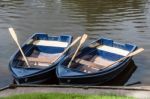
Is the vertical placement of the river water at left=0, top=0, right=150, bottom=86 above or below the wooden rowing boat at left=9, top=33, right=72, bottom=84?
below

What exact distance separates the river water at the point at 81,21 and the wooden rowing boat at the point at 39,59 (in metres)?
1.27

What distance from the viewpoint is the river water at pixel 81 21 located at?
21.3 meters

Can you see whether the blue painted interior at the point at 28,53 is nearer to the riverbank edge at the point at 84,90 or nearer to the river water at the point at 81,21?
the river water at the point at 81,21

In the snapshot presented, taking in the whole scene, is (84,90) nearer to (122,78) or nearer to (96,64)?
(96,64)

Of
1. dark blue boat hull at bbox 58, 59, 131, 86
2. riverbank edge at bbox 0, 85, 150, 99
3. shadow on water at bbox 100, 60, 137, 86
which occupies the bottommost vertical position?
shadow on water at bbox 100, 60, 137, 86

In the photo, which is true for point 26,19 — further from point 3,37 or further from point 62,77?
point 62,77

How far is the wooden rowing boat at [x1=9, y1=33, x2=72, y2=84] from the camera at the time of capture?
16516mm

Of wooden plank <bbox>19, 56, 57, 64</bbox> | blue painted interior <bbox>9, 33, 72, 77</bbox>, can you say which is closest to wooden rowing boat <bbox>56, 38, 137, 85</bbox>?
wooden plank <bbox>19, 56, 57, 64</bbox>

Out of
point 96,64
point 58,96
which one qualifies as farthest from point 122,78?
point 58,96

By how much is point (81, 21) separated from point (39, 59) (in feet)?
35.9

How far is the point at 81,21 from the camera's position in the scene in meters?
28.8

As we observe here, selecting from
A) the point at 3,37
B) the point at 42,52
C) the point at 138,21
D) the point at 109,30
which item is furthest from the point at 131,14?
the point at 42,52

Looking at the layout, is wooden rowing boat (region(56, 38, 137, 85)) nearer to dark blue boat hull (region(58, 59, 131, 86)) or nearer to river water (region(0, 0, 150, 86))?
dark blue boat hull (region(58, 59, 131, 86))

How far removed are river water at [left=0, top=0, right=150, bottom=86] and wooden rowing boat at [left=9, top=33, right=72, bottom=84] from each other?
4.17 ft
